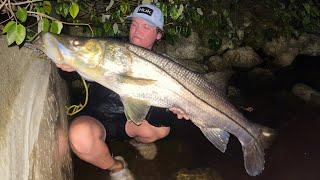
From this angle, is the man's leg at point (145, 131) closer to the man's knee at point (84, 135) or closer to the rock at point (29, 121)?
the man's knee at point (84, 135)

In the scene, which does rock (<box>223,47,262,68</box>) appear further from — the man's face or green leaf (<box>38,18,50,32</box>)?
green leaf (<box>38,18,50,32</box>)

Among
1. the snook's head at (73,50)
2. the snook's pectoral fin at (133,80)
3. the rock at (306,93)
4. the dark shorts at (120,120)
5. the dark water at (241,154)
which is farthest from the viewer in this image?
the rock at (306,93)

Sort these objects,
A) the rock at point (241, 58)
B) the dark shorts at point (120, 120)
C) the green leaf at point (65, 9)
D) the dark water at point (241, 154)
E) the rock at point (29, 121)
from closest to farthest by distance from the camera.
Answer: the rock at point (29, 121)
the dark shorts at point (120, 120)
the dark water at point (241, 154)
the green leaf at point (65, 9)
the rock at point (241, 58)

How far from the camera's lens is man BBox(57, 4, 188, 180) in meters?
3.81

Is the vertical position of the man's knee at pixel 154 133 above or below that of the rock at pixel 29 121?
below

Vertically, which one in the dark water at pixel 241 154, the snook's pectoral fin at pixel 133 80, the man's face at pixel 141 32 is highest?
the man's face at pixel 141 32

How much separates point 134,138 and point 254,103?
109 inches

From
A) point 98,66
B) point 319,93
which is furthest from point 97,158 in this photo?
point 319,93

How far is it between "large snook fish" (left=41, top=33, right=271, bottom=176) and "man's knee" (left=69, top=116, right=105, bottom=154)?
26.6 inches

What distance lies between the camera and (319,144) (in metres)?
5.43

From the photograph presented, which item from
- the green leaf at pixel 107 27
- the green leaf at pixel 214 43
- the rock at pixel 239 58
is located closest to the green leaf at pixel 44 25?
the green leaf at pixel 107 27

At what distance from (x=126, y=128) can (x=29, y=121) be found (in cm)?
209

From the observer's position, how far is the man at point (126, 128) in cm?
381

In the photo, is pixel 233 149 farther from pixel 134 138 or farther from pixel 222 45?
pixel 222 45
